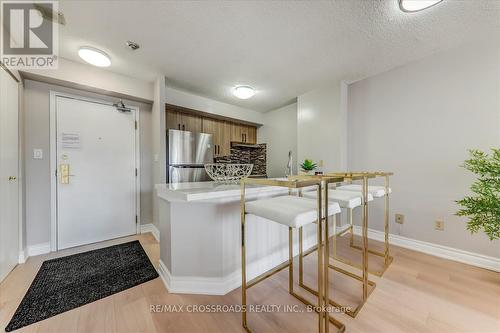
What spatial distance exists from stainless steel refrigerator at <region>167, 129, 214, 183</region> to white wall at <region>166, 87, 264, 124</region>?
56 cm

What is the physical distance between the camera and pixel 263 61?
2328mm

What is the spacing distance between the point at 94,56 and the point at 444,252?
4.55 meters

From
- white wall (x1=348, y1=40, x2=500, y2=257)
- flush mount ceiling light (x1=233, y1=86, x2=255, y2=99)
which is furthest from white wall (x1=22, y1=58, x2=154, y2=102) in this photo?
white wall (x1=348, y1=40, x2=500, y2=257)

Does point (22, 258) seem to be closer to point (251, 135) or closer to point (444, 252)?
point (251, 135)

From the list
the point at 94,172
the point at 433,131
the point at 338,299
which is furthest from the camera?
the point at 94,172

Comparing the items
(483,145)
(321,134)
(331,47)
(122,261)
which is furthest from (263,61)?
(122,261)

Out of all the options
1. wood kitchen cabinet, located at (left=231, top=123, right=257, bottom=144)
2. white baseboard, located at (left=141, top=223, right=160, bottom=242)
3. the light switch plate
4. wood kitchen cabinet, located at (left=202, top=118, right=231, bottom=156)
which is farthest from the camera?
wood kitchen cabinet, located at (left=231, top=123, right=257, bottom=144)

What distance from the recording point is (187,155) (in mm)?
3102

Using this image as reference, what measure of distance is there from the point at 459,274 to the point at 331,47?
263cm

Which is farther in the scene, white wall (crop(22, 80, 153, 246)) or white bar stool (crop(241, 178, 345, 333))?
white wall (crop(22, 80, 153, 246))

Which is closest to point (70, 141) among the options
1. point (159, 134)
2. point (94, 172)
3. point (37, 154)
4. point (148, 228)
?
point (37, 154)

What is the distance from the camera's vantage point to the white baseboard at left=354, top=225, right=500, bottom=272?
1913mm

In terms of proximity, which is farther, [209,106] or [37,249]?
[209,106]

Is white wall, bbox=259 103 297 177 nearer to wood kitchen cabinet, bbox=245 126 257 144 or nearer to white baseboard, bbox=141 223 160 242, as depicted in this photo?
wood kitchen cabinet, bbox=245 126 257 144
